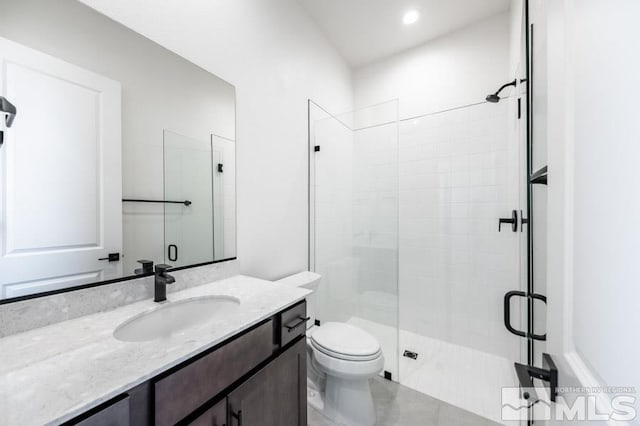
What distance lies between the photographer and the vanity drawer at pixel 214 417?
0.76 m

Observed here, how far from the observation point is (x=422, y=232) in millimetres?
2561

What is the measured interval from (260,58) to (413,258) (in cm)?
221

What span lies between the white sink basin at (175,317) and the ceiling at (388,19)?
2.37 meters

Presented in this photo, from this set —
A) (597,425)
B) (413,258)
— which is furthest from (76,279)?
(413,258)

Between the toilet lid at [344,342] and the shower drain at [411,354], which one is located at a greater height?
the toilet lid at [344,342]

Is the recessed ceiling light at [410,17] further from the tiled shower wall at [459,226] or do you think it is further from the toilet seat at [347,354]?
the toilet seat at [347,354]

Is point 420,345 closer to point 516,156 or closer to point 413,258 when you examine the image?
point 413,258

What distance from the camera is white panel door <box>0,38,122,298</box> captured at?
2.76 feet

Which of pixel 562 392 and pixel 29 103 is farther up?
pixel 29 103

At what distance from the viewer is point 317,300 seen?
84.5 inches

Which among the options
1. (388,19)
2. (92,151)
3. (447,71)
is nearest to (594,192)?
(92,151)

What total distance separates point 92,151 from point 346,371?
1643 millimetres

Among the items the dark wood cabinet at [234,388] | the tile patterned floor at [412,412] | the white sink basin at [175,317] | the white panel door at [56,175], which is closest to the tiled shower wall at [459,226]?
the tile patterned floor at [412,412]

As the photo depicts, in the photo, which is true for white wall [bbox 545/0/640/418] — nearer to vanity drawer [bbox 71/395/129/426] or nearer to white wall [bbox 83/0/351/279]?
vanity drawer [bbox 71/395/129/426]
